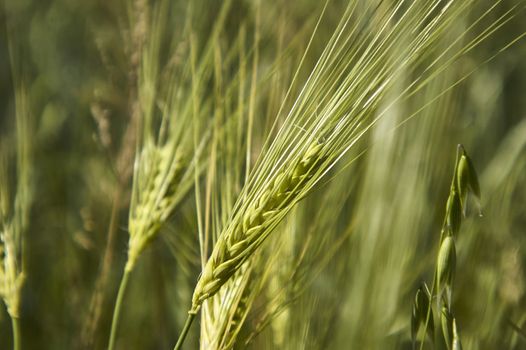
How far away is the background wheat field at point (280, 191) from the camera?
1.72 feet

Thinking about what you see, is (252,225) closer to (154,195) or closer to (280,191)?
(280,191)

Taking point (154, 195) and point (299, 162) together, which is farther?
point (154, 195)

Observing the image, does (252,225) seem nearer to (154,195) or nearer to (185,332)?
(185,332)

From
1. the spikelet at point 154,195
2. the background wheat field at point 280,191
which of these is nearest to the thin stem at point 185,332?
the background wheat field at point 280,191

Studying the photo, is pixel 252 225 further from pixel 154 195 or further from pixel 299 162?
pixel 154 195

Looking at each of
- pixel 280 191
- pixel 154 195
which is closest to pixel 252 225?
pixel 280 191

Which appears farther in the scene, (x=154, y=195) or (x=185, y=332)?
(x=154, y=195)

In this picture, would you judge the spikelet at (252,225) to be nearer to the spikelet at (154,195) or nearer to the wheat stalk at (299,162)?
the wheat stalk at (299,162)

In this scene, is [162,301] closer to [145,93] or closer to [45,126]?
[145,93]

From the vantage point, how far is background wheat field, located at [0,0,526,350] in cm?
52

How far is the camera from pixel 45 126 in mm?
1356

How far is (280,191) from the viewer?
52 centimetres

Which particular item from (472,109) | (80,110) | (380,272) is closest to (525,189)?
(472,109)

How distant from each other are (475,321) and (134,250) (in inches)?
13.2
